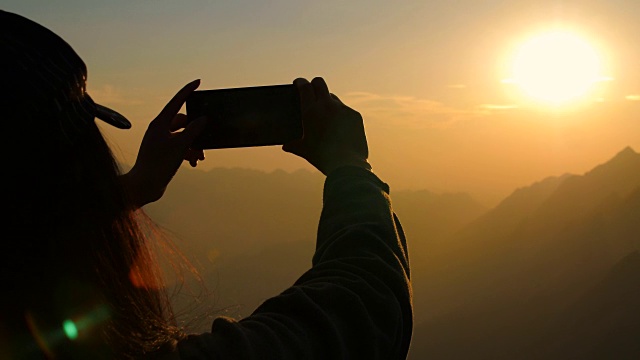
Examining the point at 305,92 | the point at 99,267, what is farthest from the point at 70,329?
the point at 305,92

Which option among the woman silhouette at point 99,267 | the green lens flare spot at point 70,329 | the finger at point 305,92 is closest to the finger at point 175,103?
the woman silhouette at point 99,267

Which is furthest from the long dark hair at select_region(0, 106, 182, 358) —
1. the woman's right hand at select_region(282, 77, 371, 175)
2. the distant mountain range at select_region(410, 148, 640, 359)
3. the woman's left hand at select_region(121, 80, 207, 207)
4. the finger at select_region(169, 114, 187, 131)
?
the distant mountain range at select_region(410, 148, 640, 359)

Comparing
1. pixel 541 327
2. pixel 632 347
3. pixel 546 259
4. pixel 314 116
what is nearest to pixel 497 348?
pixel 541 327

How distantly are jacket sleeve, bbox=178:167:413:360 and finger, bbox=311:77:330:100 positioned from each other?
480 millimetres

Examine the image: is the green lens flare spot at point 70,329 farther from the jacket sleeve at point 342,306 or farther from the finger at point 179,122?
the finger at point 179,122

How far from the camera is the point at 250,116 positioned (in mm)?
2250

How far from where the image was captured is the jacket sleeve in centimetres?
143

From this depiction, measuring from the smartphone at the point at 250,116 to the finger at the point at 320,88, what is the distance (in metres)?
0.07

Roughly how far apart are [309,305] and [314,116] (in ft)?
2.99

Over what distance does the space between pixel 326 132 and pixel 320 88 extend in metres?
0.16

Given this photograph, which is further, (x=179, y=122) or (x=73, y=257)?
(x=179, y=122)

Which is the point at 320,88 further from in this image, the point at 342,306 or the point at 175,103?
→ the point at 342,306

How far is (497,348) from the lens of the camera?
445 feet

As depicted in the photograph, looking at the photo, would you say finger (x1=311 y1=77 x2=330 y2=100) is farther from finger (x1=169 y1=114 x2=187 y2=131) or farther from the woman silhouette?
the woman silhouette
